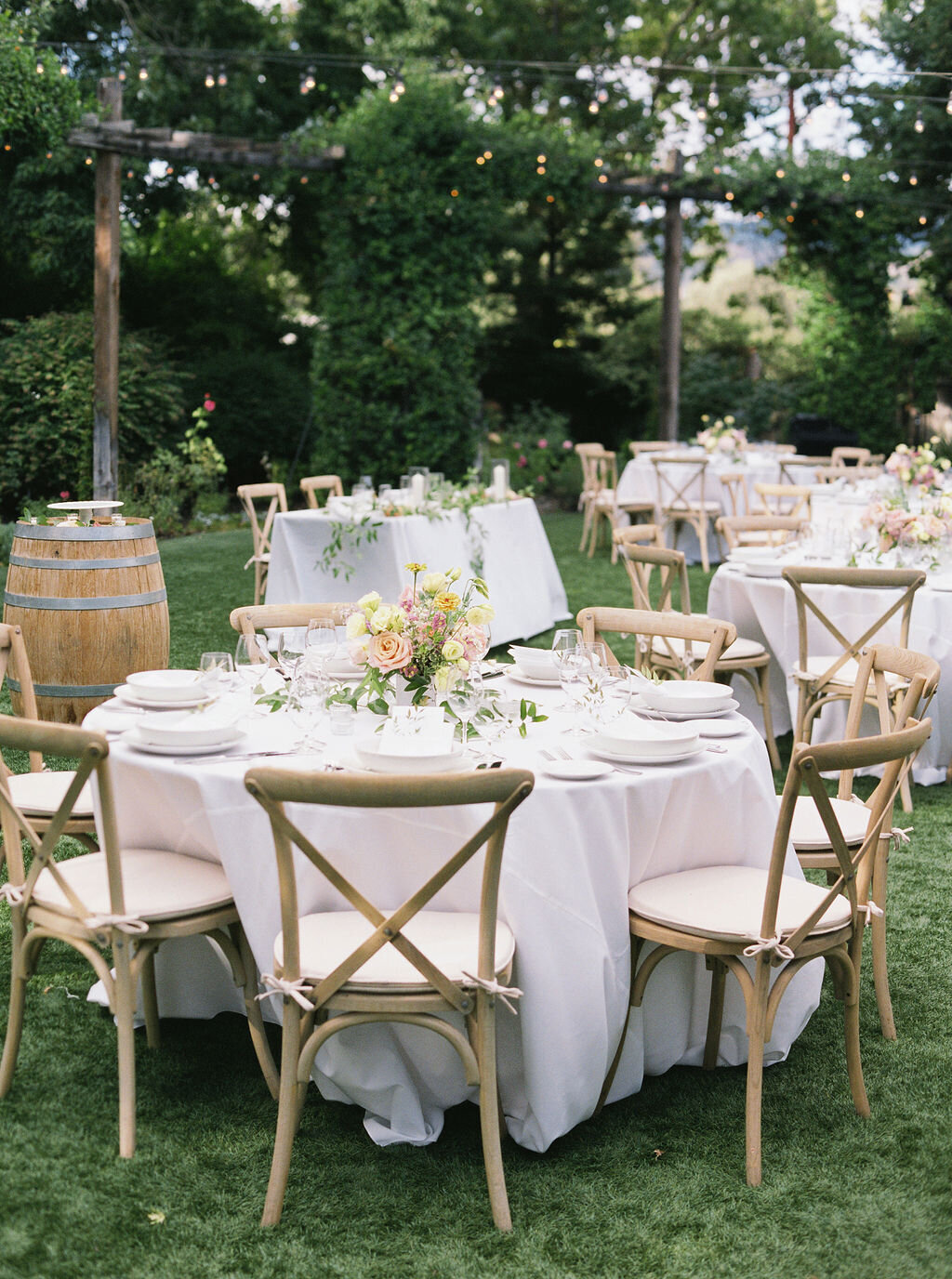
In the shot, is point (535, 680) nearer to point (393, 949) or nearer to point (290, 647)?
point (290, 647)

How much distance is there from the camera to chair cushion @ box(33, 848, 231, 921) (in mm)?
2473

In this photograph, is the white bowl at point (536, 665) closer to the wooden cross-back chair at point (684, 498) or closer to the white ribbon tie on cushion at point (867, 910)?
the white ribbon tie on cushion at point (867, 910)

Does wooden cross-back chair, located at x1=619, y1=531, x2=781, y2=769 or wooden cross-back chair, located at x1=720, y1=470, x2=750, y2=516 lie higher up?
wooden cross-back chair, located at x1=720, y1=470, x2=750, y2=516

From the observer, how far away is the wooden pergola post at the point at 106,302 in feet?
31.6

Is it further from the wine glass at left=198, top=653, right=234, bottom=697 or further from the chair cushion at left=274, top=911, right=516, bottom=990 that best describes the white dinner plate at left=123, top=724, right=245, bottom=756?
the chair cushion at left=274, top=911, right=516, bottom=990

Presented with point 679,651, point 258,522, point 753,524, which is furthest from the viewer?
point 258,522

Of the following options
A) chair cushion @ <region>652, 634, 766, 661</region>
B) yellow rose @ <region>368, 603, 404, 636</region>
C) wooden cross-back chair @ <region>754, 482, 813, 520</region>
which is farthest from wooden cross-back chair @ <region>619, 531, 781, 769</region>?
wooden cross-back chair @ <region>754, 482, 813, 520</region>

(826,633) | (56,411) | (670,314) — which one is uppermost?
(670,314)

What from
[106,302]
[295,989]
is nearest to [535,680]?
[295,989]

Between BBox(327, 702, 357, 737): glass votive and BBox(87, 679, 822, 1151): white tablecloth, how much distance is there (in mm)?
55

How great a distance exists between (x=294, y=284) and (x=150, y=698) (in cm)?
1688

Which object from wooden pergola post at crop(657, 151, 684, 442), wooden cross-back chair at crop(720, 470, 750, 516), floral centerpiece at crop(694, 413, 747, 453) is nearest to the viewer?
wooden cross-back chair at crop(720, 470, 750, 516)

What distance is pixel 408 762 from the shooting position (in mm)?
2439

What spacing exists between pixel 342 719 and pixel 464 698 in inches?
11.2
